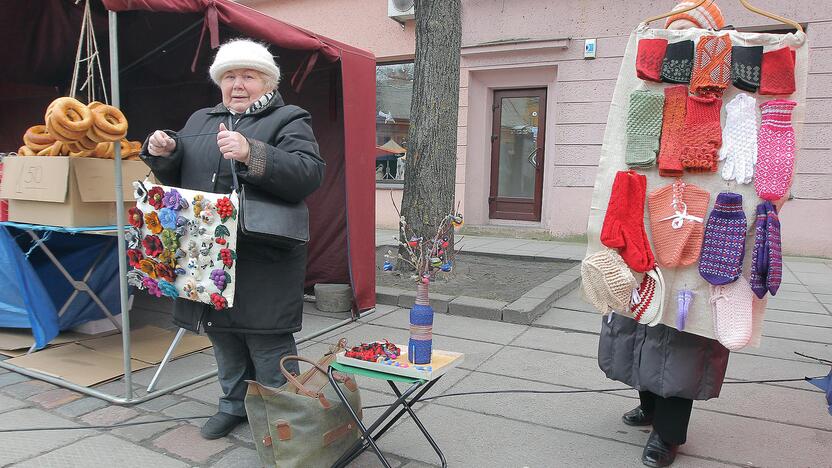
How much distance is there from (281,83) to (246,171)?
2933 mm

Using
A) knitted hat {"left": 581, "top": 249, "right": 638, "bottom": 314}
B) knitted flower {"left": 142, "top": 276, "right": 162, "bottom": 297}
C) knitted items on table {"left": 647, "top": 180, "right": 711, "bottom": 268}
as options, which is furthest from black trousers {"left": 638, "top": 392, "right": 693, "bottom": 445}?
knitted flower {"left": 142, "top": 276, "right": 162, "bottom": 297}

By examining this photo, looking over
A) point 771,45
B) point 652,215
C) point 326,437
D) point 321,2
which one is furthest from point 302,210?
point 321,2

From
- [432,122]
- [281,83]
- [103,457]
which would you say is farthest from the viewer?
[432,122]

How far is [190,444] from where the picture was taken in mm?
2623

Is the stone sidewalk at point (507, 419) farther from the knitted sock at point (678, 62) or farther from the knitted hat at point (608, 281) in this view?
the knitted sock at point (678, 62)

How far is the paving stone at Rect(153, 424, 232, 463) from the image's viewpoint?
253 centimetres

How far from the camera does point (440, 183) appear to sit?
19.2 feet

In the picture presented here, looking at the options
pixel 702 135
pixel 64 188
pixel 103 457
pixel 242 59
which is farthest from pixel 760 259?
pixel 64 188

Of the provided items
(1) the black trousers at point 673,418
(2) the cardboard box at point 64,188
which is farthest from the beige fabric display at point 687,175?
(2) the cardboard box at point 64,188

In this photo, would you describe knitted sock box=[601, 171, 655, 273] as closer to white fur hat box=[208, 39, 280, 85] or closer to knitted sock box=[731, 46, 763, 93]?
knitted sock box=[731, 46, 763, 93]

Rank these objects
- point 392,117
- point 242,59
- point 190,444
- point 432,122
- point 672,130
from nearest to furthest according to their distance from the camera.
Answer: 1. point 672,130
2. point 242,59
3. point 190,444
4. point 432,122
5. point 392,117

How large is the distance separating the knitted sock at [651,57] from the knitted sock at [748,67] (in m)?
0.26

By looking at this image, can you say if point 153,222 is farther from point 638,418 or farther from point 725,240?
point 638,418

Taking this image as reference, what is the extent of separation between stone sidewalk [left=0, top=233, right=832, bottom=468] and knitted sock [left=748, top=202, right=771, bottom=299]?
88 centimetres
